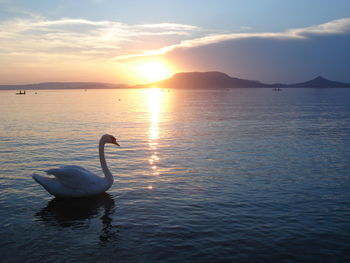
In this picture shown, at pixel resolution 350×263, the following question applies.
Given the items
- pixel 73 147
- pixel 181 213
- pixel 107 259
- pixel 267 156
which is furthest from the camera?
pixel 73 147

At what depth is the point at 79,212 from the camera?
12.7m

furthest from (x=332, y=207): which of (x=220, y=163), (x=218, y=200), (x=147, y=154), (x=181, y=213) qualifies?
(x=147, y=154)

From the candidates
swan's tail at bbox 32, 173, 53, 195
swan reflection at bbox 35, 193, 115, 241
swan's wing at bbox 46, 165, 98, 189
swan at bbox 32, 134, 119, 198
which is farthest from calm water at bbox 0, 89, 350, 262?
swan's wing at bbox 46, 165, 98, 189

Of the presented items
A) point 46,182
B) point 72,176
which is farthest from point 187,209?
point 46,182

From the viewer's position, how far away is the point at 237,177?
17.4 meters

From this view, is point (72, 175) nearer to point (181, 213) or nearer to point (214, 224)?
point (181, 213)

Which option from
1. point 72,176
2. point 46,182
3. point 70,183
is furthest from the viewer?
point 46,182

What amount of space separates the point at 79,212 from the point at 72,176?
147 centimetres

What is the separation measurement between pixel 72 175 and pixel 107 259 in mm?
5091

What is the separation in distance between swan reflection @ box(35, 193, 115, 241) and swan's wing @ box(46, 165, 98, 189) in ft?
2.51

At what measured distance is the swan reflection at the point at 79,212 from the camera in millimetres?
11484

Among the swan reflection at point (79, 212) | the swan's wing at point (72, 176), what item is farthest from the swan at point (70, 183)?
the swan reflection at point (79, 212)

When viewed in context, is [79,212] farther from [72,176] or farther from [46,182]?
[46,182]

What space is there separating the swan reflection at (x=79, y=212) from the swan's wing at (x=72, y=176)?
0.77 m
